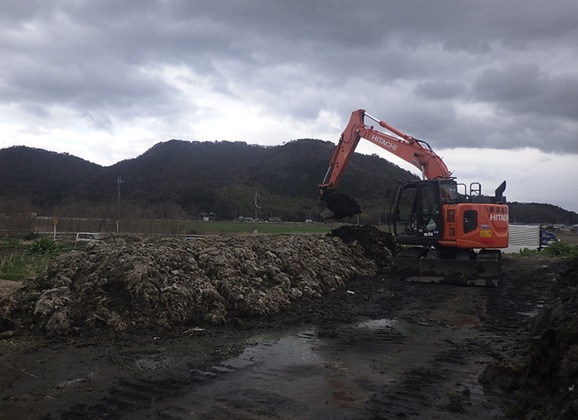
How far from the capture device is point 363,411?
4.59 metres

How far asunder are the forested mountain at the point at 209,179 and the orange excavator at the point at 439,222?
107 ft

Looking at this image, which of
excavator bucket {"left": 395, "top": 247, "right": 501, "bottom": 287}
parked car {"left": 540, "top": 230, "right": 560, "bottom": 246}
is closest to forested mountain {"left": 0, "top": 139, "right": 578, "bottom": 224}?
parked car {"left": 540, "top": 230, "right": 560, "bottom": 246}

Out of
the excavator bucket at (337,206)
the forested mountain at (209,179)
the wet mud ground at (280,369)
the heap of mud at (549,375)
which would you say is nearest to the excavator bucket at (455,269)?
the excavator bucket at (337,206)

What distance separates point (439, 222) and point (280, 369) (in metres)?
8.80

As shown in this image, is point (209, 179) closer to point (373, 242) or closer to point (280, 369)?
point (373, 242)

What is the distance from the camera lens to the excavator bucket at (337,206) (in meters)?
15.9

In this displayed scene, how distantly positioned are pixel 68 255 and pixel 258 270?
341 cm

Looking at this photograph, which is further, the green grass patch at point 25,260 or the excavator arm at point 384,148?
the excavator arm at point 384,148

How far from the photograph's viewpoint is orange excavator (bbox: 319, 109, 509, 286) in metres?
13.0

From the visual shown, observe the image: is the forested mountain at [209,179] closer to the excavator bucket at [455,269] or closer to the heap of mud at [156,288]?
the excavator bucket at [455,269]

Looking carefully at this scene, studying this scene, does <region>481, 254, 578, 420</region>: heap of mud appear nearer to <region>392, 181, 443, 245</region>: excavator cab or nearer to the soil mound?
<region>392, 181, 443, 245</region>: excavator cab

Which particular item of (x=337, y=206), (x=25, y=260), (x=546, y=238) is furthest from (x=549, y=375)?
(x=546, y=238)

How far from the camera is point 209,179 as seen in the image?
82.9m

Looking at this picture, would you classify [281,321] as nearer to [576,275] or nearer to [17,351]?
[17,351]
